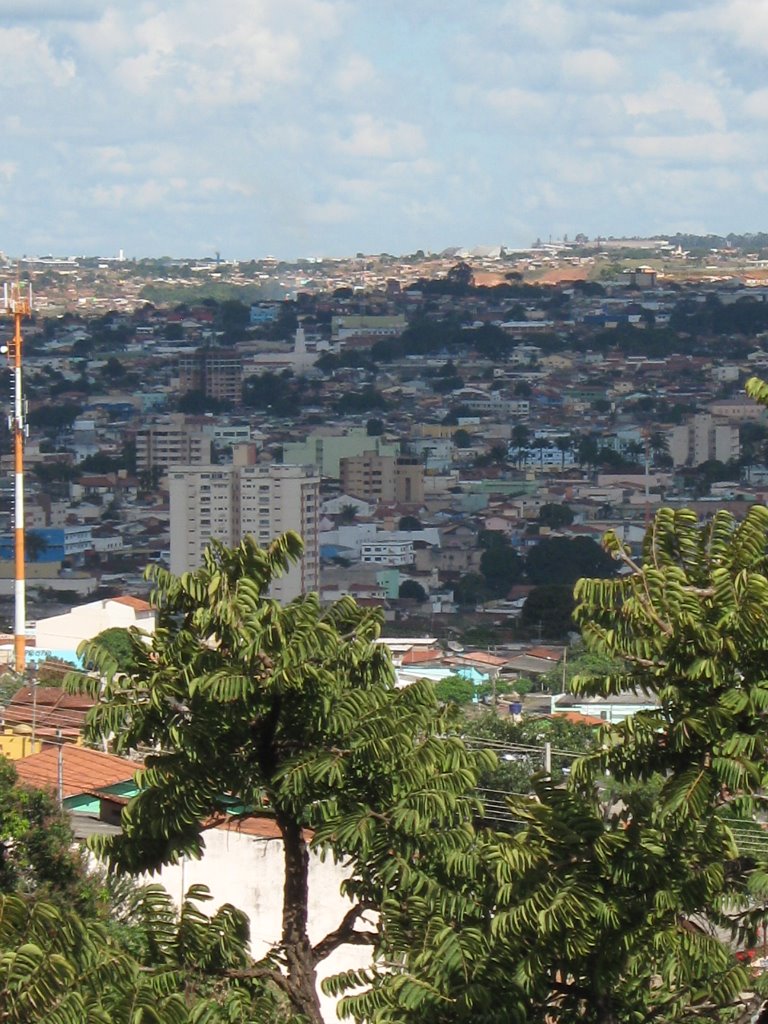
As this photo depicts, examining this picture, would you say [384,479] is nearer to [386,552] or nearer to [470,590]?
[386,552]

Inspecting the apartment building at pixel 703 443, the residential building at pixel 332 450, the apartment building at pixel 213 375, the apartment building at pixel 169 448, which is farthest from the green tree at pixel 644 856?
the apartment building at pixel 213 375

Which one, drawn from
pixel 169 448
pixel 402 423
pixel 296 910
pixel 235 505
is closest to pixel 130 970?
pixel 296 910

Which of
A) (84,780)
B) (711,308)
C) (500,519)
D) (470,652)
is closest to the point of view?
(84,780)

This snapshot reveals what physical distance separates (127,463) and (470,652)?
112 feet

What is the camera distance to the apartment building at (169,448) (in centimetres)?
6625

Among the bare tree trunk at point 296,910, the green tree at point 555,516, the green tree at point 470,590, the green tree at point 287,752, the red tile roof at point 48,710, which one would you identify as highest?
the green tree at point 287,752

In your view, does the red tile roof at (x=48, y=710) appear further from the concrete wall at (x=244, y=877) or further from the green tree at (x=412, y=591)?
the green tree at (x=412, y=591)

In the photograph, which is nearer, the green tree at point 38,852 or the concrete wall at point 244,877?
the green tree at point 38,852

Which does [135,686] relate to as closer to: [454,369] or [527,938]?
[527,938]

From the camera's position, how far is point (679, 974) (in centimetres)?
350

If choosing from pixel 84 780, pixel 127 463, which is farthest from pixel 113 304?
pixel 84 780

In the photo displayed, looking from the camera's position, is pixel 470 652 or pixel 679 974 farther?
pixel 470 652

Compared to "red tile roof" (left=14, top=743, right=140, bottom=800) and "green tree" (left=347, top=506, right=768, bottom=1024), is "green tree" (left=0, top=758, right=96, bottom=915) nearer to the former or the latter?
"red tile roof" (left=14, top=743, right=140, bottom=800)

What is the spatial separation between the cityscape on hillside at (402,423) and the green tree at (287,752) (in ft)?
61.6
